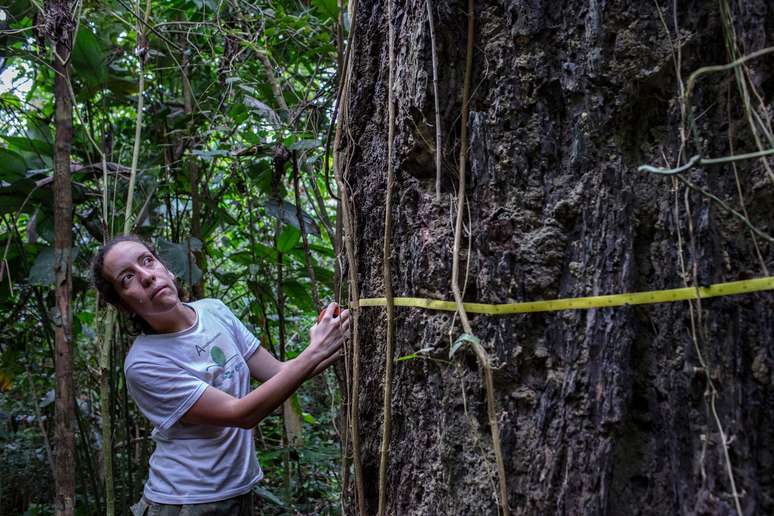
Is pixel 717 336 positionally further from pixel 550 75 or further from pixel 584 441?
pixel 550 75

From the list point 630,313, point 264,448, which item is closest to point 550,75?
point 630,313

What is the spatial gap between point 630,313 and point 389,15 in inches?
30.5

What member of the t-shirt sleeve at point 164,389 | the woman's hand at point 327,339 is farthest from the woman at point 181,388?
the woman's hand at point 327,339

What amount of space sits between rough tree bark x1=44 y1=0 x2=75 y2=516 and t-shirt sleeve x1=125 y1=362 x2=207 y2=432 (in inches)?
18.7

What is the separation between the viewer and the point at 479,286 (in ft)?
3.68

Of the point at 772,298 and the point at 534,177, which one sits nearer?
the point at 772,298

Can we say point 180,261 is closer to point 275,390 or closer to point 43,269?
point 43,269

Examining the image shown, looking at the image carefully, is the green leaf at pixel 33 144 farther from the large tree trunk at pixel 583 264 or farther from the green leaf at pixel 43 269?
the large tree trunk at pixel 583 264

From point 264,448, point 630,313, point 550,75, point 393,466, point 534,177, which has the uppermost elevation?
point 550,75

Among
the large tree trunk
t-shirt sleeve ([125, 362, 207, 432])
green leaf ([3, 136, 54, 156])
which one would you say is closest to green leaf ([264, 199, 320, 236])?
t-shirt sleeve ([125, 362, 207, 432])

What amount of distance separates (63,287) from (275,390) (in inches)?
42.1

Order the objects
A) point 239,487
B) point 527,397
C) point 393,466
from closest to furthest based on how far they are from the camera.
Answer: point 527,397 → point 393,466 → point 239,487

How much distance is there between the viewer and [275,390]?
166 cm

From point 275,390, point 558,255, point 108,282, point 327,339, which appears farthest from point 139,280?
point 558,255
